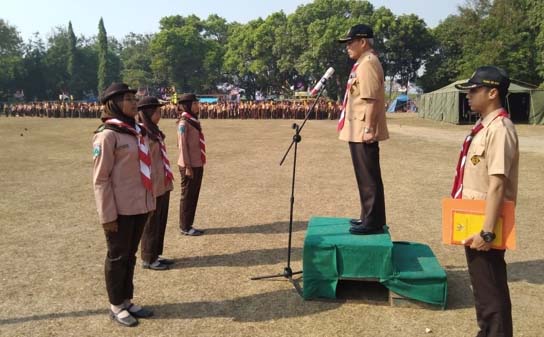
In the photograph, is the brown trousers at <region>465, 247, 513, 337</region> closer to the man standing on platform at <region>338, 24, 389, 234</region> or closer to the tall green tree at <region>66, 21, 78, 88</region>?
the man standing on platform at <region>338, 24, 389, 234</region>

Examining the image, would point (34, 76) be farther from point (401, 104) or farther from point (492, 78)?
point (492, 78)

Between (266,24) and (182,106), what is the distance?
55304 millimetres

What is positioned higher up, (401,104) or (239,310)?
(401,104)


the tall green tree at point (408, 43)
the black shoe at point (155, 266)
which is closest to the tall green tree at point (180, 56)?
the tall green tree at point (408, 43)

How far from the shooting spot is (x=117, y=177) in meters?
3.92

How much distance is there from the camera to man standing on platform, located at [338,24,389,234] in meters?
4.32

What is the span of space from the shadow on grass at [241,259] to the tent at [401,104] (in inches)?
2071

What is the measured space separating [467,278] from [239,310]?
2.49 meters

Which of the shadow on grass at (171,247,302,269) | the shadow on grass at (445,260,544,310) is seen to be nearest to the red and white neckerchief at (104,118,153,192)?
the shadow on grass at (171,247,302,269)

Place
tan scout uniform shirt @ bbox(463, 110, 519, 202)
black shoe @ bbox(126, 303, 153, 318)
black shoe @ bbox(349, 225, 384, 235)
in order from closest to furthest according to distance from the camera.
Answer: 1. tan scout uniform shirt @ bbox(463, 110, 519, 202)
2. black shoe @ bbox(126, 303, 153, 318)
3. black shoe @ bbox(349, 225, 384, 235)

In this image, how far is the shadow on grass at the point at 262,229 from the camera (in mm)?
6785

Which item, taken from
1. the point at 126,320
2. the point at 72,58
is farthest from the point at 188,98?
the point at 72,58

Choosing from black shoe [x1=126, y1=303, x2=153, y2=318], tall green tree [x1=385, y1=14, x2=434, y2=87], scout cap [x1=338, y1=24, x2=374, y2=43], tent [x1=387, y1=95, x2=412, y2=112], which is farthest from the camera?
tent [x1=387, y1=95, x2=412, y2=112]

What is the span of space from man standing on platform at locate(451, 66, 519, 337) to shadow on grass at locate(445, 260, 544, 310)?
1261 millimetres
